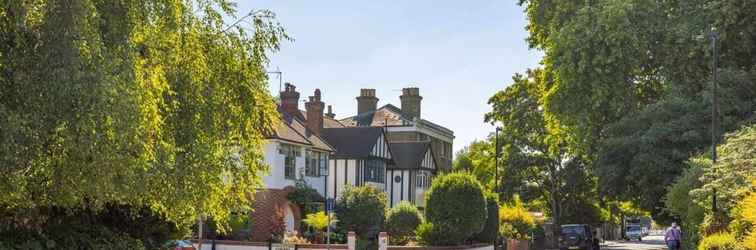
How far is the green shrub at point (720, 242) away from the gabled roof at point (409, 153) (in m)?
33.5

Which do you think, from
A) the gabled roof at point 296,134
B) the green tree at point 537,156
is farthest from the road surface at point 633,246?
the gabled roof at point 296,134

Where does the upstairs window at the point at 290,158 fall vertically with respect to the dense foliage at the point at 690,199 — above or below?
above

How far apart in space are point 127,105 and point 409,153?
1899 inches

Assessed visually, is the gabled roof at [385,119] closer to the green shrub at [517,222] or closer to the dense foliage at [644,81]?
the green shrub at [517,222]

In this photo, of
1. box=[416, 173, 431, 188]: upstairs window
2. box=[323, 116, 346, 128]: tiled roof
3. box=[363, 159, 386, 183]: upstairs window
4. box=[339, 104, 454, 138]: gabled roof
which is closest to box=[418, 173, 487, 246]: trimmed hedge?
box=[363, 159, 386, 183]: upstairs window

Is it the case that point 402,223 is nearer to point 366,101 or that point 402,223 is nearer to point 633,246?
point 366,101

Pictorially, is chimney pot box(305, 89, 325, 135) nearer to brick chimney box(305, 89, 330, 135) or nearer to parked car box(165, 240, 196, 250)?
brick chimney box(305, 89, 330, 135)

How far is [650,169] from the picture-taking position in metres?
34.2

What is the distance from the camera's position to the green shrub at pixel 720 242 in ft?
71.0

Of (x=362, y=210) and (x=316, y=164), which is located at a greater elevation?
(x=316, y=164)

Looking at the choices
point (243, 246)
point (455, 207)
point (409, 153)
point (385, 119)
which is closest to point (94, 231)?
point (243, 246)

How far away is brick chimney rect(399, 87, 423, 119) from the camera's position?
6612 cm

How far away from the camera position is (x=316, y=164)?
4400 centimetres

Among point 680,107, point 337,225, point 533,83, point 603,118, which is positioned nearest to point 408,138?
point 533,83
